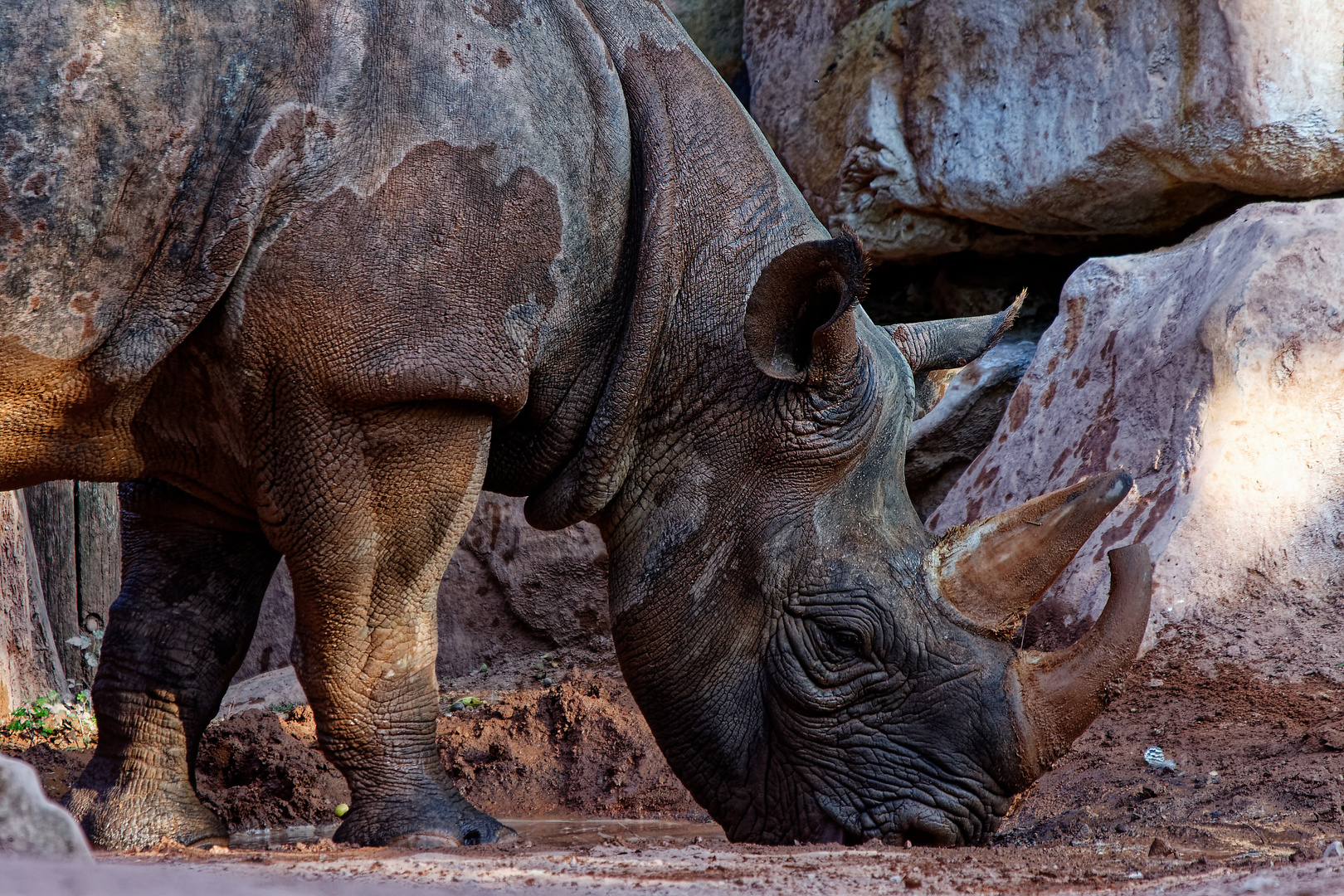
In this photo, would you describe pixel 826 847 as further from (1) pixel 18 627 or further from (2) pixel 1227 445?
(1) pixel 18 627

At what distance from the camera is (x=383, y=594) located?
Answer: 12.5 feet

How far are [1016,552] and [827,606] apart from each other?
0.55 m

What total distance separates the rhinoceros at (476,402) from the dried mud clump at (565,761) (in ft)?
4.66

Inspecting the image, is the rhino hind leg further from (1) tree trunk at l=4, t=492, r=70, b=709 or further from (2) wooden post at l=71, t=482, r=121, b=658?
(2) wooden post at l=71, t=482, r=121, b=658

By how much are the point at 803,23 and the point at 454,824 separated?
5659mm

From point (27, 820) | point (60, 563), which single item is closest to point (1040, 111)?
point (60, 563)

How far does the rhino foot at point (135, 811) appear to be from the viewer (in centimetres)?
400

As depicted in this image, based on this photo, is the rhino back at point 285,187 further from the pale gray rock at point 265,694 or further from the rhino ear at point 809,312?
the pale gray rock at point 265,694

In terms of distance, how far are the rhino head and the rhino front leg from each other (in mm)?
582

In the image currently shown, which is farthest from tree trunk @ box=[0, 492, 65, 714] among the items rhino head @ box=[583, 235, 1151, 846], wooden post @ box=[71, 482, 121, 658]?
rhino head @ box=[583, 235, 1151, 846]

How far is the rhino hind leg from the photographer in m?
4.11

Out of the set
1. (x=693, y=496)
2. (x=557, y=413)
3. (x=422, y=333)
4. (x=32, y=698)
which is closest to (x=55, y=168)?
(x=422, y=333)

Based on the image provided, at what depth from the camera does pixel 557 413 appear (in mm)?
3992

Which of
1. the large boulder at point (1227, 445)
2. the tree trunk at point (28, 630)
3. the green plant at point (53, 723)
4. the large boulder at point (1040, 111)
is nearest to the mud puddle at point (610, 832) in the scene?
the large boulder at point (1227, 445)
